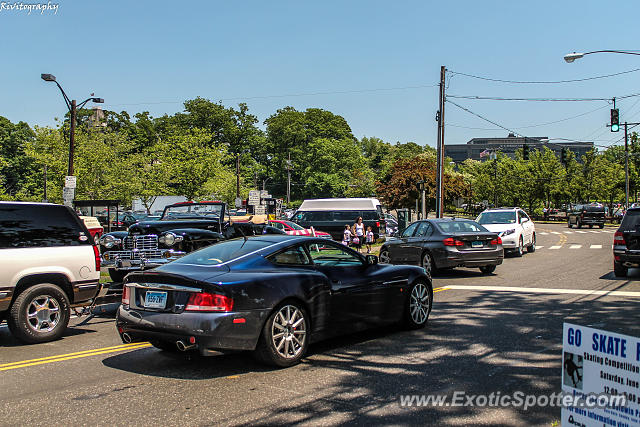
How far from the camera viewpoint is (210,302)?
18.2ft

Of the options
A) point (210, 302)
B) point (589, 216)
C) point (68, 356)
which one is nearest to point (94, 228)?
point (68, 356)

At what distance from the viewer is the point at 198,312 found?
5.54 meters

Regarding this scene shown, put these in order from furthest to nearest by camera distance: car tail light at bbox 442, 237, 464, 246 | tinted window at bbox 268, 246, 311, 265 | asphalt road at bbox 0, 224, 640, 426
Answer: car tail light at bbox 442, 237, 464, 246 < tinted window at bbox 268, 246, 311, 265 < asphalt road at bbox 0, 224, 640, 426

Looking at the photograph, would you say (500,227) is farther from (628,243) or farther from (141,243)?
(141,243)

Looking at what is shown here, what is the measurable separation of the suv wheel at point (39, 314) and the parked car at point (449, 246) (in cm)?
928

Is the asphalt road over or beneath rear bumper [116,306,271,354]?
beneath

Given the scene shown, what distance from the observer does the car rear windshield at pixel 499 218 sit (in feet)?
70.7

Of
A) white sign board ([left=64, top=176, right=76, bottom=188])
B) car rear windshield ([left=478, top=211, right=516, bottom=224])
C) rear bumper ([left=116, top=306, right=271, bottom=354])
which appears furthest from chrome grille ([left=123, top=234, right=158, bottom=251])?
white sign board ([left=64, top=176, right=76, bottom=188])

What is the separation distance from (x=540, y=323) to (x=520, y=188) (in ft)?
212

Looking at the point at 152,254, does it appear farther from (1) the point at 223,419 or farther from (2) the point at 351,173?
(2) the point at 351,173

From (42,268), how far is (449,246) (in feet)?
31.6

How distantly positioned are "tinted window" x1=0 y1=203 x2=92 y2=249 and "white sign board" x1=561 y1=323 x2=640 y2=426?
677 cm

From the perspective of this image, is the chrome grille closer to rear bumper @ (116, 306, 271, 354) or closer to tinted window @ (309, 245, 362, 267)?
tinted window @ (309, 245, 362, 267)

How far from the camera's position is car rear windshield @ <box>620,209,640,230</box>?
1344cm
